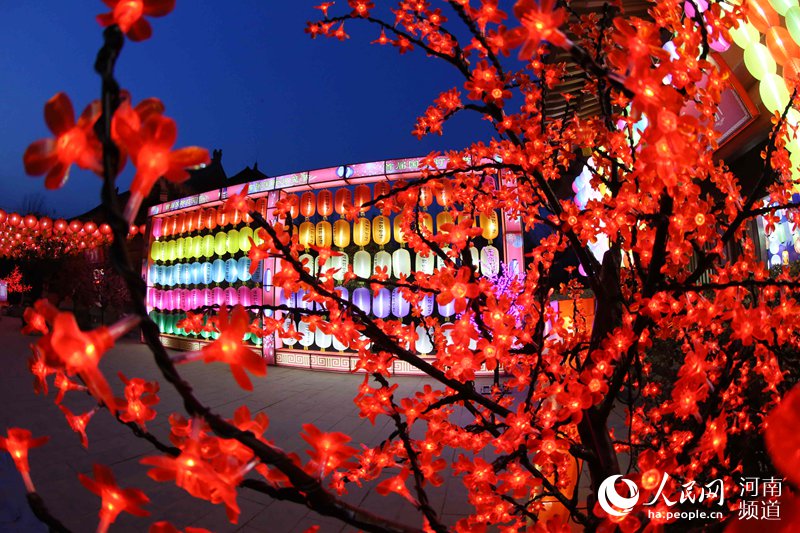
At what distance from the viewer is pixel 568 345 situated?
2.12 m

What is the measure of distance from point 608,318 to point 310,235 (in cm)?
884

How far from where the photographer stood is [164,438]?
468 cm

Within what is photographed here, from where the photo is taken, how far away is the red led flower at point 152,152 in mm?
547

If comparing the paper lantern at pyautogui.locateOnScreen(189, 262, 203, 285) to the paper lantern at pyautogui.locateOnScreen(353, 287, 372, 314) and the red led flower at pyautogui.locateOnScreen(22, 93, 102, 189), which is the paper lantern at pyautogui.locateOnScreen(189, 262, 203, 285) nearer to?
Answer: the paper lantern at pyautogui.locateOnScreen(353, 287, 372, 314)

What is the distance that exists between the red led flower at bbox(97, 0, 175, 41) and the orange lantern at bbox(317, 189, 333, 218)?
924 cm

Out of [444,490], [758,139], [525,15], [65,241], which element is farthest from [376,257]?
[65,241]

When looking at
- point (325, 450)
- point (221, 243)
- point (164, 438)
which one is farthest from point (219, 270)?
point (325, 450)

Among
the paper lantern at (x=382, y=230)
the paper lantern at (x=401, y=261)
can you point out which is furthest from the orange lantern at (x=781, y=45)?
the paper lantern at (x=382, y=230)

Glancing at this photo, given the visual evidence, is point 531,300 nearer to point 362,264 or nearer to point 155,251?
point 362,264

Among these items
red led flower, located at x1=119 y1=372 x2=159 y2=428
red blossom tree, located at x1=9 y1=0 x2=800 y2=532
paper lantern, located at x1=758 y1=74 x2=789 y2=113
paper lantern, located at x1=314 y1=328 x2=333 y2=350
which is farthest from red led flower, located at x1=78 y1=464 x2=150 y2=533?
paper lantern, located at x1=314 y1=328 x2=333 y2=350

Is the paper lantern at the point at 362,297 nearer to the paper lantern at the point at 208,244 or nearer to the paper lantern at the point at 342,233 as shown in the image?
the paper lantern at the point at 342,233

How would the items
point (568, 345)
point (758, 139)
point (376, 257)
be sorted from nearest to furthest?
point (568, 345)
point (758, 139)
point (376, 257)

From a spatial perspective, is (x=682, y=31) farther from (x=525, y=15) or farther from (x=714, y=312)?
→ (x=714, y=312)

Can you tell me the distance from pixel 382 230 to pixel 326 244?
1553 millimetres
